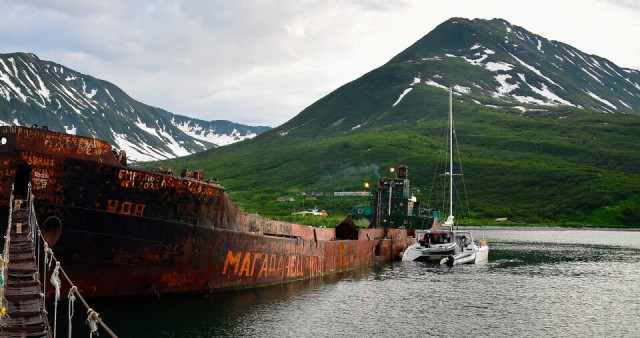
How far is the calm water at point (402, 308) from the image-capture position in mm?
32125

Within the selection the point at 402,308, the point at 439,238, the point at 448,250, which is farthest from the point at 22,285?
the point at 439,238

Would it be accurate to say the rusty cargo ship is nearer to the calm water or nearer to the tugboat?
the calm water

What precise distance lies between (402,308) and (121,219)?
62.0 ft

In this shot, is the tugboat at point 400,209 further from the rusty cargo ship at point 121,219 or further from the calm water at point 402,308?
the rusty cargo ship at point 121,219

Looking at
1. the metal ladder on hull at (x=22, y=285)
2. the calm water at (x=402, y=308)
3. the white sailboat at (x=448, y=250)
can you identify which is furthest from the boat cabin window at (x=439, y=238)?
the metal ladder on hull at (x=22, y=285)

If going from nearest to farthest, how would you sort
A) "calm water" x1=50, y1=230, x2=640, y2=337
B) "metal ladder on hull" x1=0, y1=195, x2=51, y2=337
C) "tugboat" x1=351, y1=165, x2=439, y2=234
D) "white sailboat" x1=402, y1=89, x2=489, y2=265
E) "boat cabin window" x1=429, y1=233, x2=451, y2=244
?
1. "metal ladder on hull" x1=0, y1=195, x2=51, y2=337
2. "calm water" x1=50, y1=230, x2=640, y2=337
3. "white sailboat" x1=402, y1=89, x2=489, y2=265
4. "boat cabin window" x1=429, y1=233, x2=451, y2=244
5. "tugboat" x1=351, y1=165, x2=439, y2=234

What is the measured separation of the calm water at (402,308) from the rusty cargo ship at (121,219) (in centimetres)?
131

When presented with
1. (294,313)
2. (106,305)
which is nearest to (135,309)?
(106,305)

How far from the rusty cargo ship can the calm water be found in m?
1.31

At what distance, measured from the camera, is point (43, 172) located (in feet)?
99.8

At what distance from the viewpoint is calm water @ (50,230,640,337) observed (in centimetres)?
3212

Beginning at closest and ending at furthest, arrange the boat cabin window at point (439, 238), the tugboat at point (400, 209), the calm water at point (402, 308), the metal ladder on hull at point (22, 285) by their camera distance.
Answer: the metal ladder on hull at point (22, 285)
the calm water at point (402, 308)
the boat cabin window at point (439, 238)
the tugboat at point (400, 209)

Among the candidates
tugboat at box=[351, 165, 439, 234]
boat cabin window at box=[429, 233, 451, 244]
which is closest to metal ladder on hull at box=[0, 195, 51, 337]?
boat cabin window at box=[429, 233, 451, 244]

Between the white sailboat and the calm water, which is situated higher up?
the white sailboat
